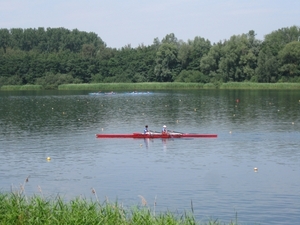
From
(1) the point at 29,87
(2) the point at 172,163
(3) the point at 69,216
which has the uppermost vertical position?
(1) the point at 29,87

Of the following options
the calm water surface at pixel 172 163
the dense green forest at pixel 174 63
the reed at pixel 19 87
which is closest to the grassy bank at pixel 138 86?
the reed at pixel 19 87

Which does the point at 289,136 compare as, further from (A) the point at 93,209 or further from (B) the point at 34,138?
(A) the point at 93,209

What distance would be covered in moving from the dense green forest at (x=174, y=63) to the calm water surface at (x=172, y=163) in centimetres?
4876

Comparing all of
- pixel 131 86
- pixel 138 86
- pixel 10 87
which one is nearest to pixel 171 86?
pixel 138 86

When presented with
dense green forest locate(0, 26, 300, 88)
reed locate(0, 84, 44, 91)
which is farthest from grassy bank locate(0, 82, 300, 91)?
dense green forest locate(0, 26, 300, 88)

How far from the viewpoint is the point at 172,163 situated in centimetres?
2950

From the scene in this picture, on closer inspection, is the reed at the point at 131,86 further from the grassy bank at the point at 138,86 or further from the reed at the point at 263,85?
the reed at the point at 263,85

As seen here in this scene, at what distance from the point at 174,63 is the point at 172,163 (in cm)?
8572

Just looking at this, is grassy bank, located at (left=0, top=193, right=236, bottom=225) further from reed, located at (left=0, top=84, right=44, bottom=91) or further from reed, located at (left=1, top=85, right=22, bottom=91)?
reed, located at (left=1, top=85, right=22, bottom=91)

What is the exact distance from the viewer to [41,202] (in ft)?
51.8

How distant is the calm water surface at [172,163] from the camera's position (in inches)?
862

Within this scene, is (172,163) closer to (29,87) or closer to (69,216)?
(69,216)

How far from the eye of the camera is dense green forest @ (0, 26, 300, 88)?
330 ft

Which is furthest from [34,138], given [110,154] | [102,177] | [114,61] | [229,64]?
[114,61]
